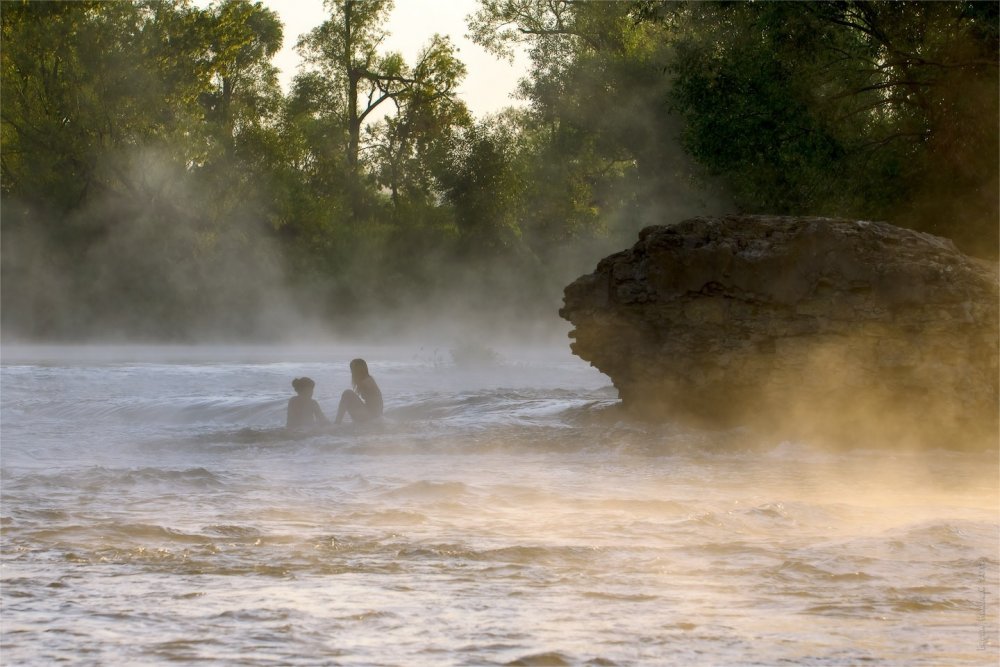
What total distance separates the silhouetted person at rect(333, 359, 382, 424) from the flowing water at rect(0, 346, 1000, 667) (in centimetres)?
100

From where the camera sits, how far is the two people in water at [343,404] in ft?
46.8

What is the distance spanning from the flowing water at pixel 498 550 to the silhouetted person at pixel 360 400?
1000mm

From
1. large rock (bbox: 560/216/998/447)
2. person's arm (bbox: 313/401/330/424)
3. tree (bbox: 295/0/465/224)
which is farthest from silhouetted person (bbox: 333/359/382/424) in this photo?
tree (bbox: 295/0/465/224)

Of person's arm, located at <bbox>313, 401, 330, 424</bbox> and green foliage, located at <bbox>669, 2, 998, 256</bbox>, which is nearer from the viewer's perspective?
person's arm, located at <bbox>313, 401, 330, 424</bbox>

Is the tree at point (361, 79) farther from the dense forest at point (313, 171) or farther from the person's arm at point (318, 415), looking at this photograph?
the person's arm at point (318, 415)

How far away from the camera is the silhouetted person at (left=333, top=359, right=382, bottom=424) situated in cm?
1452

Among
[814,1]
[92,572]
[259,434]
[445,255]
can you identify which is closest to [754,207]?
[814,1]

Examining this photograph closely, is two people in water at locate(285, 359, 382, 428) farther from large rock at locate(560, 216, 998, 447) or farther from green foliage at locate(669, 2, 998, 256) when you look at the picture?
green foliage at locate(669, 2, 998, 256)

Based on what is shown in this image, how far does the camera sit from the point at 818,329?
12.0 meters

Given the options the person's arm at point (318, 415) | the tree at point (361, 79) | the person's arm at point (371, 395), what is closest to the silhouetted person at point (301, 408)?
the person's arm at point (318, 415)

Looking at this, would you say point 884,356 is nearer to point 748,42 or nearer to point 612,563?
point 612,563

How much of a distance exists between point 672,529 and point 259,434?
25.3ft

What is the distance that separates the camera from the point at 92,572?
5.54m

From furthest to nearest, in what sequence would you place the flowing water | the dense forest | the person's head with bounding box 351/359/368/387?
the dense forest
the person's head with bounding box 351/359/368/387
the flowing water
